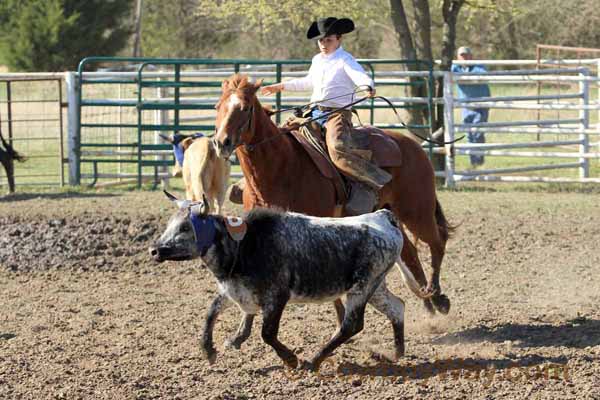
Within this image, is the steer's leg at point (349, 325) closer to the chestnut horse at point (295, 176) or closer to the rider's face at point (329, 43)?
the chestnut horse at point (295, 176)

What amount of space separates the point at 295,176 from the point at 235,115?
2.36 ft

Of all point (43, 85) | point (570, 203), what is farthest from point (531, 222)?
point (43, 85)

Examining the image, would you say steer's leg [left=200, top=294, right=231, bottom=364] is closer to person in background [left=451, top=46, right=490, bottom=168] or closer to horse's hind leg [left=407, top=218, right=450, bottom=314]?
horse's hind leg [left=407, top=218, right=450, bottom=314]

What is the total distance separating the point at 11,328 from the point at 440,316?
125 inches

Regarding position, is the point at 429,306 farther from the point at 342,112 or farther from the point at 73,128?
the point at 73,128

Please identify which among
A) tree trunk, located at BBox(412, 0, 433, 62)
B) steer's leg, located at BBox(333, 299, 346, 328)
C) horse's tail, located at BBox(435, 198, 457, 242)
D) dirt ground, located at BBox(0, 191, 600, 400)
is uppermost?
tree trunk, located at BBox(412, 0, 433, 62)

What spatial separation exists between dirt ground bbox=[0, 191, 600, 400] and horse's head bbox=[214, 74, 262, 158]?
1342 mm

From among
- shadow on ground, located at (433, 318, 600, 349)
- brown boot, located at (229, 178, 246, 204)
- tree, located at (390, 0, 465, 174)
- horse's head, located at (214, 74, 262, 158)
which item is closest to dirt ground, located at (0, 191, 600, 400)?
shadow on ground, located at (433, 318, 600, 349)

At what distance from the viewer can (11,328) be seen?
23.7 ft

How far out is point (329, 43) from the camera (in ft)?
24.2

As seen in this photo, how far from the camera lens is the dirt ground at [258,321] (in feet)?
18.4

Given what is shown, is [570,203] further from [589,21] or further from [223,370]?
[589,21]

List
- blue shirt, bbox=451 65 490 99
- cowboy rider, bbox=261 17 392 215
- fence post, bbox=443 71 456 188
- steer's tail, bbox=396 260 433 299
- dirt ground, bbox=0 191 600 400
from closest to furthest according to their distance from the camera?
dirt ground, bbox=0 191 600 400
steer's tail, bbox=396 260 433 299
cowboy rider, bbox=261 17 392 215
fence post, bbox=443 71 456 188
blue shirt, bbox=451 65 490 99

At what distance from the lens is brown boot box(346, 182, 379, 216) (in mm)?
7363
